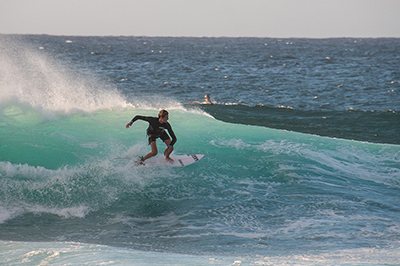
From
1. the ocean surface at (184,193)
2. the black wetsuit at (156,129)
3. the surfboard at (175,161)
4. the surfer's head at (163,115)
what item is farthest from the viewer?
the surfboard at (175,161)

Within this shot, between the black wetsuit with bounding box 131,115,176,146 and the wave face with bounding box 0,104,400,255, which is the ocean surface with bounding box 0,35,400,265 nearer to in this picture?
the wave face with bounding box 0,104,400,255

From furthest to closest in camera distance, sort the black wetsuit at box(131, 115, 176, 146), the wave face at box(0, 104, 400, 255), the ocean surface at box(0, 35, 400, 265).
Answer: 1. the black wetsuit at box(131, 115, 176, 146)
2. the wave face at box(0, 104, 400, 255)
3. the ocean surface at box(0, 35, 400, 265)

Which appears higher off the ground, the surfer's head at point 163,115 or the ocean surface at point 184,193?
the surfer's head at point 163,115

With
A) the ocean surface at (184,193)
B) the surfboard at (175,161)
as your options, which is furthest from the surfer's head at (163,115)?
the ocean surface at (184,193)

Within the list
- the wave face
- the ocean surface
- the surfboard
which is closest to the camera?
the ocean surface

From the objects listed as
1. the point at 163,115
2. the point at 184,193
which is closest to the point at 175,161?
the point at 184,193

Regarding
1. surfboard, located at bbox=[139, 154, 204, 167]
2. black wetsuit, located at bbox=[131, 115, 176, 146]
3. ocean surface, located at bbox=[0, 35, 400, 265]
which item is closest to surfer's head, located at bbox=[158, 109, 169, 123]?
black wetsuit, located at bbox=[131, 115, 176, 146]

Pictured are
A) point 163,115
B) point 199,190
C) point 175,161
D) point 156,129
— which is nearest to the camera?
point 163,115

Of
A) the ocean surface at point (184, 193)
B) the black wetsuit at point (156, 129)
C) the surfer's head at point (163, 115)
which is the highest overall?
the surfer's head at point (163, 115)

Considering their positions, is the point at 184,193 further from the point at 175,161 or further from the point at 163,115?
the point at 163,115

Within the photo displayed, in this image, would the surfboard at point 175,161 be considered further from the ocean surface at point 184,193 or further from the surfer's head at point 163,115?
the surfer's head at point 163,115

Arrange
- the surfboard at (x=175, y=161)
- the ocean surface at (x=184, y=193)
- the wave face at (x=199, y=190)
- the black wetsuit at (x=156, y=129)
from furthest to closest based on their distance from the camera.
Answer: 1. the surfboard at (x=175, y=161)
2. the black wetsuit at (x=156, y=129)
3. the wave face at (x=199, y=190)
4. the ocean surface at (x=184, y=193)

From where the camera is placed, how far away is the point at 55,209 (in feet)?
25.8

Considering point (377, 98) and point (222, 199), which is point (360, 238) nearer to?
point (222, 199)
